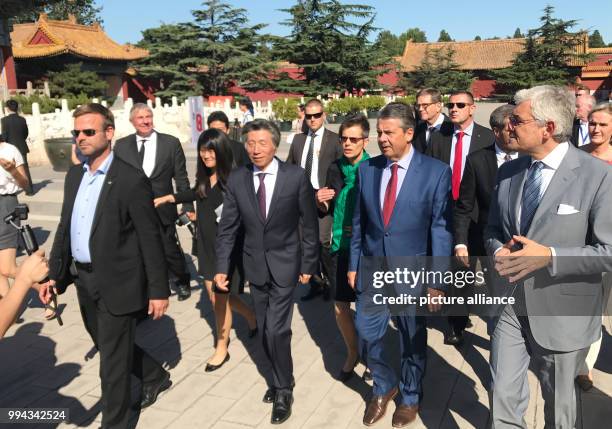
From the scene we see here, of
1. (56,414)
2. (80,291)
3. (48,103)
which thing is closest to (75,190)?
(80,291)

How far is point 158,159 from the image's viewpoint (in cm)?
527

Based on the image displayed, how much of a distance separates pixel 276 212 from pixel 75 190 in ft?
4.13

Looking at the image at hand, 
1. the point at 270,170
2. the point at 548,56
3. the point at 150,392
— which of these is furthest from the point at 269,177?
the point at 548,56

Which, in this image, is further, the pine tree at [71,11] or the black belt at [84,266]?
the pine tree at [71,11]

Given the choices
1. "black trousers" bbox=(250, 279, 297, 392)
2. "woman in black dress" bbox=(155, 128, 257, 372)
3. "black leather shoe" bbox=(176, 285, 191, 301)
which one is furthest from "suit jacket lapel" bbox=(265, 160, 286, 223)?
"black leather shoe" bbox=(176, 285, 191, 301)

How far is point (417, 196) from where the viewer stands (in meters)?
3.12

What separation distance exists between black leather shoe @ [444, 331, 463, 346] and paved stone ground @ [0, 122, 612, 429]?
2.9 inches

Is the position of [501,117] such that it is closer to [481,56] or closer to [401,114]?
[401,114]

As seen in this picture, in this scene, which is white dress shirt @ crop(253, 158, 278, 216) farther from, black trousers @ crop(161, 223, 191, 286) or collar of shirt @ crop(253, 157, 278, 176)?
black trousers @ crop(161, 223, 191, 286)

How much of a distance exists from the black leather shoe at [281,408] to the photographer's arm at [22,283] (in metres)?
1.77

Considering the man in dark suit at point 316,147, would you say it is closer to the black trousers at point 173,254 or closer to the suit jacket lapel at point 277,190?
the black trousers at point 173,254

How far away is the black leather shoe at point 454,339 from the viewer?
4.51 m

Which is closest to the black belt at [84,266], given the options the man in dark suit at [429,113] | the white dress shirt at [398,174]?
the white dress shirt at [398,174]

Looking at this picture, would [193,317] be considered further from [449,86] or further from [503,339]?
[449,86]
